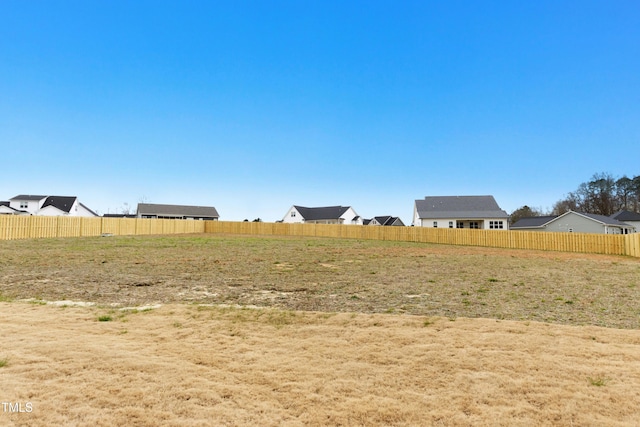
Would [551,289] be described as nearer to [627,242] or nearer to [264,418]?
[264,418]

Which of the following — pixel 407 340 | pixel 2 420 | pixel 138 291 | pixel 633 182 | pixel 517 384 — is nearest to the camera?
pixel 2 420

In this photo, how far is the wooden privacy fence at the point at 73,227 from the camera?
23.9 m

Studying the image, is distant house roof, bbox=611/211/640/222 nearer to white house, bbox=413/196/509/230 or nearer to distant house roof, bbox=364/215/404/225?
white house, bbox=413/196/509/230

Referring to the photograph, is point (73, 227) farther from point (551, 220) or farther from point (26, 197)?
point (551, 220)

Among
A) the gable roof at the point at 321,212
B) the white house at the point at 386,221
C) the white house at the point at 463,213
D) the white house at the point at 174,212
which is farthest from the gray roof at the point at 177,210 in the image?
the white house at the point at 463,213

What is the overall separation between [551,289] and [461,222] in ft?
112

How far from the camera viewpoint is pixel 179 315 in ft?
18.0

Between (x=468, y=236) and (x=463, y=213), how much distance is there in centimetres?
1222

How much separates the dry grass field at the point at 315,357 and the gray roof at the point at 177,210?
53.6m

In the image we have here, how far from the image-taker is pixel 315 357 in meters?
3.83

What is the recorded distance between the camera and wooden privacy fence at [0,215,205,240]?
2386 centimetres

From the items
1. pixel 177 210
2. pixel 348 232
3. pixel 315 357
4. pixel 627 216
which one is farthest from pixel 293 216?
pixel 315 357

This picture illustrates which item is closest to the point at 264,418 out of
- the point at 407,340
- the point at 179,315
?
the point at 407,340

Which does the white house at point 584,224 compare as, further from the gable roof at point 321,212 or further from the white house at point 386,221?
the gable roof at point 321,212
